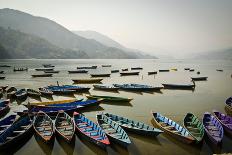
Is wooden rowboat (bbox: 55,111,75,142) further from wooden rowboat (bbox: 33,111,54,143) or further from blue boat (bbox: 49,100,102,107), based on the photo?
blue boat (bbox: 49,100,102,107)

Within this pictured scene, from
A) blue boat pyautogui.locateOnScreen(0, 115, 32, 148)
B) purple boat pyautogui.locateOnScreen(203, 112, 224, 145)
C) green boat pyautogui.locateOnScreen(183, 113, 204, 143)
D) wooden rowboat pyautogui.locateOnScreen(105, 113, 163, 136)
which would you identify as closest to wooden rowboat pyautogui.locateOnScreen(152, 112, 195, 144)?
green boat pyautogui.locateOnScreen(183, 113, 204, 143)

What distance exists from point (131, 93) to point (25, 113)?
25.7 m

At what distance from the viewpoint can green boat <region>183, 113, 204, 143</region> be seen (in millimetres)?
19309

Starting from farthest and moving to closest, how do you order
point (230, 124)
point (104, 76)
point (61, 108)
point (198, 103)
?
1. point (104, 76)
2. point (198, 103)
3. point (61, 108)
4. point (230, 124)

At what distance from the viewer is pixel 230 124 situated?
881 inches

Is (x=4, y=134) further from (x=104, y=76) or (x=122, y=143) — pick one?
(x=104, y=76)

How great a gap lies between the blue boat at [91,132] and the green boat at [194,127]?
28.0 ft

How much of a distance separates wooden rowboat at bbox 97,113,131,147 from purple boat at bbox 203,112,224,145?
818 cm

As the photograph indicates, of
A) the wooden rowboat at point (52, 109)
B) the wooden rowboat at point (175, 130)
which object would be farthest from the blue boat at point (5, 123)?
the wooden rowboat at point (175, 130)

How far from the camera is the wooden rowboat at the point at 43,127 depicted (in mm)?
18428

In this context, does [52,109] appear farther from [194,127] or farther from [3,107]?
[194,127]

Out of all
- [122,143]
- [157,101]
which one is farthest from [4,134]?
[157,101]

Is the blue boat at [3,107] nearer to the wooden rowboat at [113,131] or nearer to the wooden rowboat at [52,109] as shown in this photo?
the wooden rowboat at [52,109]

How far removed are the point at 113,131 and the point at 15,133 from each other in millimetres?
10176
